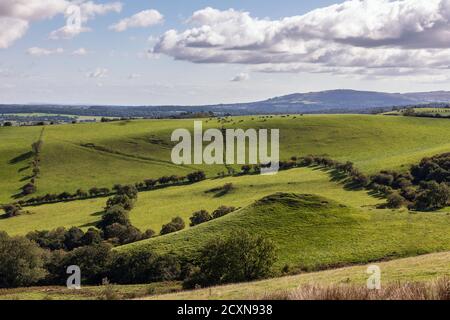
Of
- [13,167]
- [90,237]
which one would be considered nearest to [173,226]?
[90,237]

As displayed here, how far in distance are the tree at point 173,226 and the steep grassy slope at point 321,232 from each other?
68.2 ft

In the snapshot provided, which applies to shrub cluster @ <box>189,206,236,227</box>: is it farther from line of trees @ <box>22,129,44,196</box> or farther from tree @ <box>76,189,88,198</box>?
line of trees @ <box>22,129,44,196</box>

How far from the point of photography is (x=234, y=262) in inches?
2028

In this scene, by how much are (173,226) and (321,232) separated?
130 feet

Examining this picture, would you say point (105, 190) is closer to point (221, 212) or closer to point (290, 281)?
point (221, 212)

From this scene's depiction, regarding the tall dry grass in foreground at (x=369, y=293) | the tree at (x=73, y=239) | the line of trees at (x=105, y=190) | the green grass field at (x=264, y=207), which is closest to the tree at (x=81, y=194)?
the line of trees at (x=105, y=190)

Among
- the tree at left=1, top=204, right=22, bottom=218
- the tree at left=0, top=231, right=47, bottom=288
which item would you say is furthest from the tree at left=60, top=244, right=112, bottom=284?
the tree at left=1, top=204, right=22, bottom=218

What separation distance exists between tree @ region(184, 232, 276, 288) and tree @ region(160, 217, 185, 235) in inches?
1872

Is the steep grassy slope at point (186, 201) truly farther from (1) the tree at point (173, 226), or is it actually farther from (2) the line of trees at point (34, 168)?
(2) the line of trees at point (34, 168)

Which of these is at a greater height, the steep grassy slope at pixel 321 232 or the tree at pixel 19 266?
the steep grassy slope at pixel 321 232

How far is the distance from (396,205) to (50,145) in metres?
145

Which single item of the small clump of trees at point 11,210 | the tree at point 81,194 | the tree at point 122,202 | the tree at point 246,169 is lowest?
the small clump of trees at point 11,210

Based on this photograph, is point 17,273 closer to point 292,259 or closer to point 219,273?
point 219,273

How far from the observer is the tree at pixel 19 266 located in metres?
65.8
